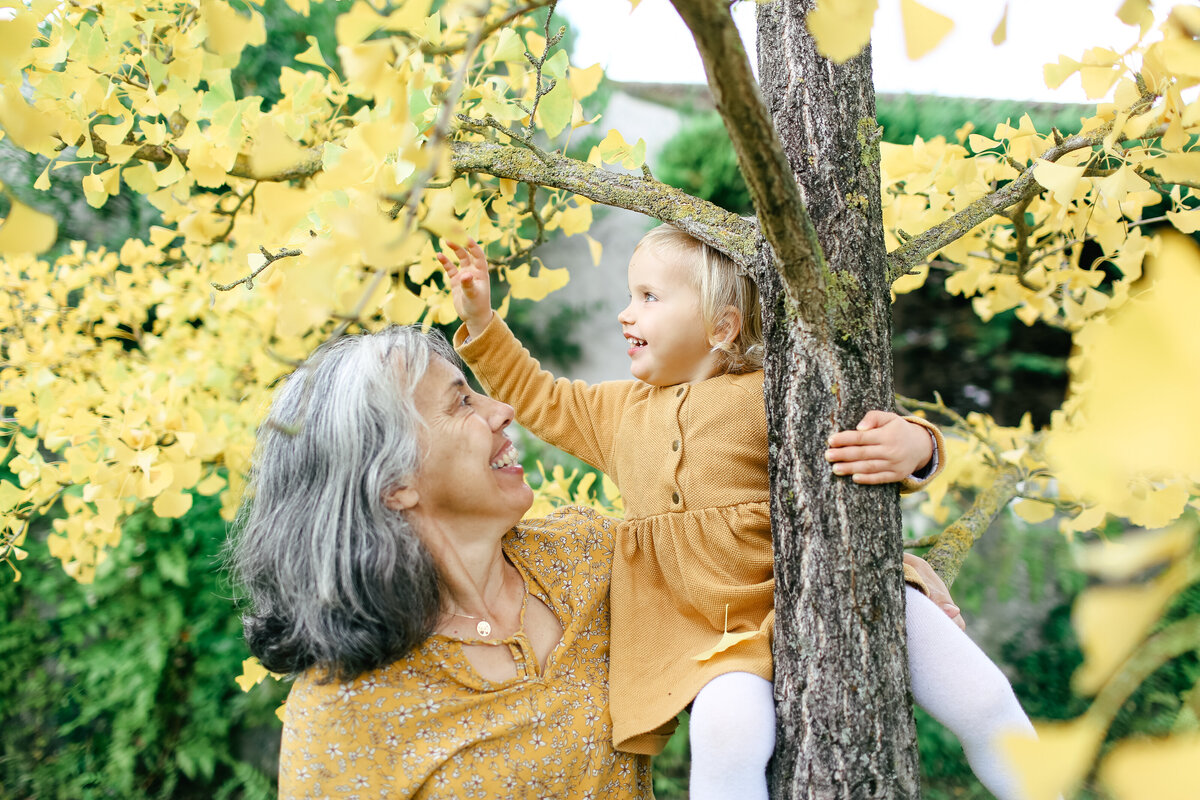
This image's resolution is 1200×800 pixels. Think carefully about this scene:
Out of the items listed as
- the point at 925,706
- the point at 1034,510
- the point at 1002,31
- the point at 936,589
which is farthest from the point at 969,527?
the point at 1002,31

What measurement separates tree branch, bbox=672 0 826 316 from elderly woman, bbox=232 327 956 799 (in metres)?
0.61

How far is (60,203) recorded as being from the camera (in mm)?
3703

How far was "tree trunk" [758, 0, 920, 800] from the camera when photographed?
964 mm

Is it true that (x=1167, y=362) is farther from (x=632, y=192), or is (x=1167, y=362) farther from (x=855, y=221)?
(x=632, y=192)

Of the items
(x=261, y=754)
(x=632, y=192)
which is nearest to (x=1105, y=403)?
(x=632, y=192)

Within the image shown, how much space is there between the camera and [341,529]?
3.97 feet

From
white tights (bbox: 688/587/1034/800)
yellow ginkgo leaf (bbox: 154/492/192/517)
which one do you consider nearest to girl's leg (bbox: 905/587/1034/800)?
white tights (bbox: 688/587/1034/800)

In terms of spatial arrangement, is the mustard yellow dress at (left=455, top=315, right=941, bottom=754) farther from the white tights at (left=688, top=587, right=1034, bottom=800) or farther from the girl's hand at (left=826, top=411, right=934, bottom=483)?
the girl's hand at (left=826, top=411, right=934, bottom=483)

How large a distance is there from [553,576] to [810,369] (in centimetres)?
63

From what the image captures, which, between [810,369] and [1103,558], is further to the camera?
[810,369]

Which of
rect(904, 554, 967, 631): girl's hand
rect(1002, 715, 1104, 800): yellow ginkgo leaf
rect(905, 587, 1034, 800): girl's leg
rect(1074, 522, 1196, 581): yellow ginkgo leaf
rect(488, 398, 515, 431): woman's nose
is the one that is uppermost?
rect(488, 398, 515, 431): woman's nose

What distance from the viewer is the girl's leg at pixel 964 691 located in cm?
108

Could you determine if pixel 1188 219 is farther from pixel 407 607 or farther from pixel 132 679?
pixel 132 679

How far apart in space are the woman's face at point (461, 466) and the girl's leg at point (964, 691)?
0.60 meters
